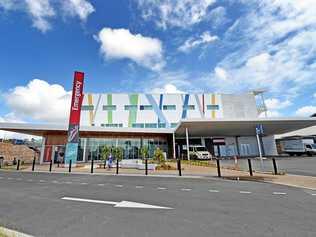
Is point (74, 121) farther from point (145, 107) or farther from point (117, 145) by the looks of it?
point (145, 107)

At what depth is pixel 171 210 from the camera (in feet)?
17.1

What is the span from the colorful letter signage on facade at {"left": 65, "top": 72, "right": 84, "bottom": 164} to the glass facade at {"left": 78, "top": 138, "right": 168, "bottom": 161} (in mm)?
8610

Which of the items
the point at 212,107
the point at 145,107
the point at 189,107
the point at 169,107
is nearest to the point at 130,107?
the point at 145,107

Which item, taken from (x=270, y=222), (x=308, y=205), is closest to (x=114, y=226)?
(x=270, y=222)

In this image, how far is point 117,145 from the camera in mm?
30578

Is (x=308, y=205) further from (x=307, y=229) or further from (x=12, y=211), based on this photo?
(x=12, y=211)

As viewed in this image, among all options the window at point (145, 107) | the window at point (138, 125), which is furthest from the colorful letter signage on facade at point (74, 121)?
the window at point (145, 107)

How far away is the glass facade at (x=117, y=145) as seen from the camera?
97.8 feet

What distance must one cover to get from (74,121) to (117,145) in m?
10.2

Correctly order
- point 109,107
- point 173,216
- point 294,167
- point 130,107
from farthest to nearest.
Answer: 1. point 130,107
2. point 109,107
3. point 294,167
4. point 173,216

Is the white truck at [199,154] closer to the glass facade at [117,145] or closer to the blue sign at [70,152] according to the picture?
the glass facade at [117,145]

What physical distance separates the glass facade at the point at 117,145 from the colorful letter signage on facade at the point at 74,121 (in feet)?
28.2

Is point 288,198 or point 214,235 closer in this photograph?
point 214,235

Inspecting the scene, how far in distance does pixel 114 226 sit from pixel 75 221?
97 centimetres
